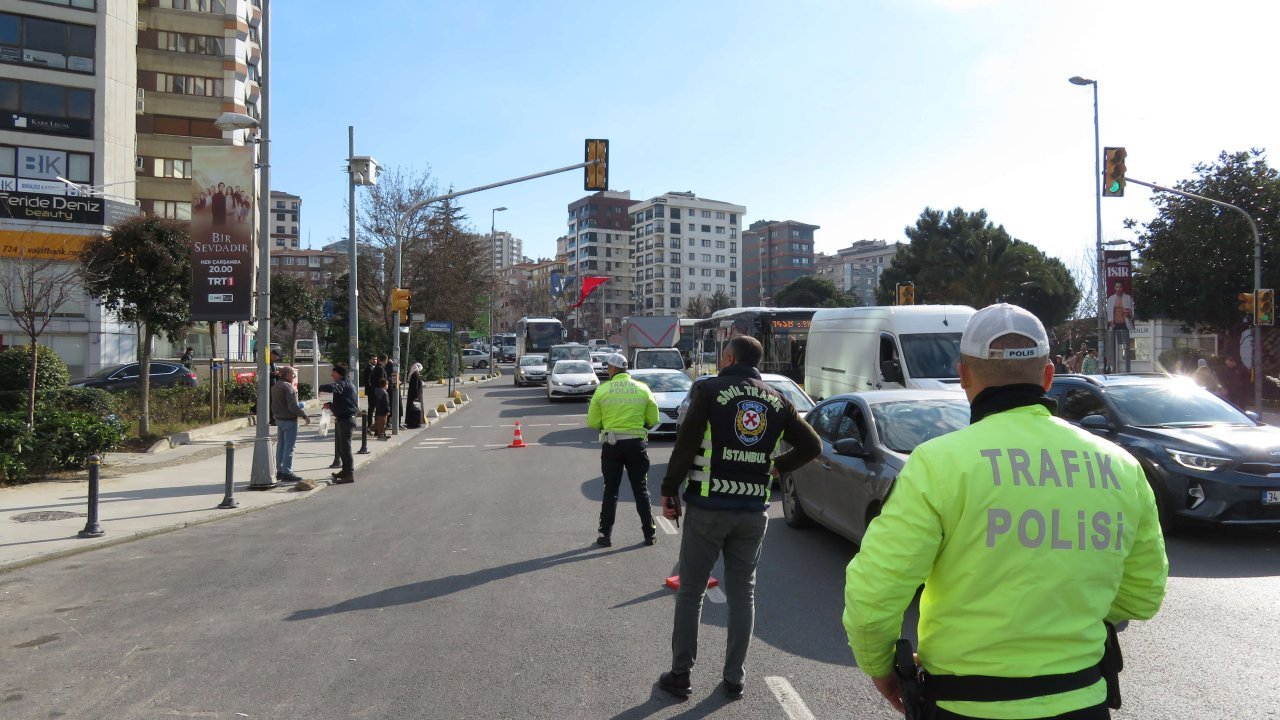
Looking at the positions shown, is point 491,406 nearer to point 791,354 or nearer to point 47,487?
point 791,354

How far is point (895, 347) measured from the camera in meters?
15.4

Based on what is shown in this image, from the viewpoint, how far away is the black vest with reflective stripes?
15.5 ft

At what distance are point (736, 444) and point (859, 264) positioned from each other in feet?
519

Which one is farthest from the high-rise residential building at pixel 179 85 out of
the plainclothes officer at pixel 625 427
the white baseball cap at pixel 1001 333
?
the white baseball cap at pixel 1001 333

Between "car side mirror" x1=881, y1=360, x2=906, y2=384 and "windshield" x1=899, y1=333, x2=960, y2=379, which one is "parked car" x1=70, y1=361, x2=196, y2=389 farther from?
"windshield" x1=899, y1=333, x2=960, y2=379

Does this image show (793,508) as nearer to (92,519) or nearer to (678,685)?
(678,685)

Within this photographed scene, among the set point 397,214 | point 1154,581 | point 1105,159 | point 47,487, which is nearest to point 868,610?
point 1154,581

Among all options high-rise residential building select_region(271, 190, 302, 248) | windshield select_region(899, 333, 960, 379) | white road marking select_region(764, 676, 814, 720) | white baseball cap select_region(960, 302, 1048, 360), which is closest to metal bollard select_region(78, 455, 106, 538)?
white road marking select_region(764, 676, 814, 720)

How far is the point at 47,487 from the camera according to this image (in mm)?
12430

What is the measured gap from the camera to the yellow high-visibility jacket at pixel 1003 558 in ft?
6.75

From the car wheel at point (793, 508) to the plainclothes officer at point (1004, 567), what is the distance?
6994 mm

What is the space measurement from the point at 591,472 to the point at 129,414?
493 inches

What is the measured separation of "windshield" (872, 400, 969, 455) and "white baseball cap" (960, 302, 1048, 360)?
513 cm

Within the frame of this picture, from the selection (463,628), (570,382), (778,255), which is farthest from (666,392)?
(778,255)
